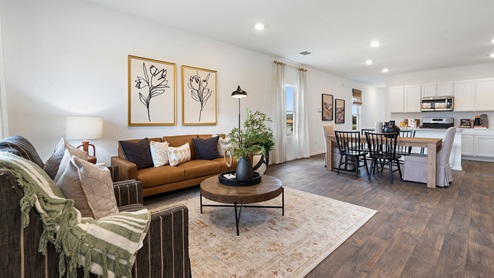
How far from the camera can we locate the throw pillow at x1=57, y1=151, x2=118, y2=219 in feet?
3.88

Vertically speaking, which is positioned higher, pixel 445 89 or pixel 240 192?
pixel 445 89

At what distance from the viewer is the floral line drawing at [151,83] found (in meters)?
3.77

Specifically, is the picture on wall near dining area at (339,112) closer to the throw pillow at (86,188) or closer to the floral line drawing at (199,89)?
the floral line drawing at (199,89)

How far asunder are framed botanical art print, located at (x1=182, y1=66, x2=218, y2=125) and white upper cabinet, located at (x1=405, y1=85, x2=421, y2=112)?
642cm

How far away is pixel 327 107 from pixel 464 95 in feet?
12.0

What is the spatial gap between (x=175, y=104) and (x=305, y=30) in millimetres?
2734

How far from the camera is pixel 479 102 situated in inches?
247

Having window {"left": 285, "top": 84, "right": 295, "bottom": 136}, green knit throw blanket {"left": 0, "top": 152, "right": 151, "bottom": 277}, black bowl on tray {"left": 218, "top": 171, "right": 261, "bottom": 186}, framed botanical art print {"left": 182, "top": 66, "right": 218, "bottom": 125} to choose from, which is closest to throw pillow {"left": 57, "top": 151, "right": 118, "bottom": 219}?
green knit throw blanket {"left": 0, "top": 152, "right": 151, "bottom": 277}

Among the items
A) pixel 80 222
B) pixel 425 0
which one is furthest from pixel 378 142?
pixel 80 222

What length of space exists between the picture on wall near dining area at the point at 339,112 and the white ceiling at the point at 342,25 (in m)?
2.60

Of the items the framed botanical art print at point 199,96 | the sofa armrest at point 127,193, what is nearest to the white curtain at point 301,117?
the framed botanical art print at point 199,96

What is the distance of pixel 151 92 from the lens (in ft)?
12.8

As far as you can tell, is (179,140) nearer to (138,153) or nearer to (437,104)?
(138,153)

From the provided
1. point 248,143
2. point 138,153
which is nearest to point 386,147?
point 248,143
